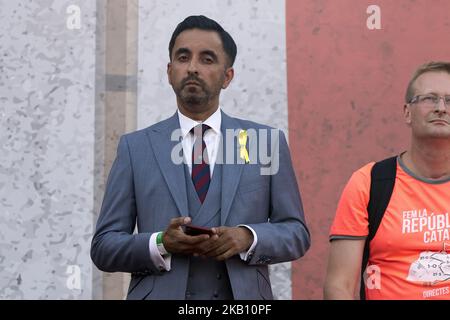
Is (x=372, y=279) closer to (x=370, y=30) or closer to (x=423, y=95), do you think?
(x=423, y=95)

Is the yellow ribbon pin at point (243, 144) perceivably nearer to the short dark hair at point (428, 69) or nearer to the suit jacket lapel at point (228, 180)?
the suit jacket lapel at point (228, 180)

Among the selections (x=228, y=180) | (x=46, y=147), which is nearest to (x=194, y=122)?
(x=228, y=180)

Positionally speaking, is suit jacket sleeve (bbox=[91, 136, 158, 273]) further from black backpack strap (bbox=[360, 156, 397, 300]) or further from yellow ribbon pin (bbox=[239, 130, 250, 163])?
black backpack strap (bbox=[360, 156, 397, 300])

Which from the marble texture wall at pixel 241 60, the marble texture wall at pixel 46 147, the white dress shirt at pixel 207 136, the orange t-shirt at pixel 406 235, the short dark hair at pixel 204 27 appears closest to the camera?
the orange t-shirt at pixel 406 235

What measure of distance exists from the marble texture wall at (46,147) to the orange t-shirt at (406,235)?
1406mm

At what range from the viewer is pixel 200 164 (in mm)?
4059

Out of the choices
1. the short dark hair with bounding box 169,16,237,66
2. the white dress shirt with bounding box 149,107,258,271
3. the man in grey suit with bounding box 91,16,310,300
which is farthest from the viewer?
the short dark hair with bounding box 169,16,237,66

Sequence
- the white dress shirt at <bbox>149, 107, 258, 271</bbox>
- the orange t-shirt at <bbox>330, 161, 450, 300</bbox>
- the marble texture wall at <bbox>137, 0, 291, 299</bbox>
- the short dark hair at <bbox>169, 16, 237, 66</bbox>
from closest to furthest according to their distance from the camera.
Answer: the orange t-shirt at <bbox>330, 161, 450, 300</bbox>, the white dress shirt at <bbox>149, 107, 258, 271</bbox>, the short dark hair at <bbox>169, 16, 237, 66</bbox>, the marble texture wall at <bbox>137, 0, 291, 299</bbox>

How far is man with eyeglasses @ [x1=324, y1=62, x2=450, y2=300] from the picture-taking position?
13.0ft

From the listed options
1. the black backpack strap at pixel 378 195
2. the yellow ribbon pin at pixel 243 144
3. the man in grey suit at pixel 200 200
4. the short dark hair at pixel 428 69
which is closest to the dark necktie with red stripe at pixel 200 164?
the man in grey suit at pixel 200 200

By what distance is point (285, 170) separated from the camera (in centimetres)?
410

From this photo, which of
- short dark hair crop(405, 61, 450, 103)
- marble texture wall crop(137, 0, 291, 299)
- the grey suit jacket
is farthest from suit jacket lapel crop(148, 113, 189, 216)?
short dark hair crop(405, 61, 450, 103)

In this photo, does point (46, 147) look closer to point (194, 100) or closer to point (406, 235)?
point (194, 100)

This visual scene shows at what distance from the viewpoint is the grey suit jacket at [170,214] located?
12.7 feet
